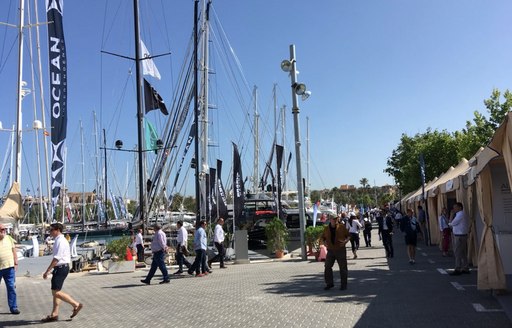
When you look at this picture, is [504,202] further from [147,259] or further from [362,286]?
[147,259]

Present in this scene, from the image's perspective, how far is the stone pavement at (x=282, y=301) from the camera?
755 cm

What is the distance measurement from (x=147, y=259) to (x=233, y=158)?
5.52m

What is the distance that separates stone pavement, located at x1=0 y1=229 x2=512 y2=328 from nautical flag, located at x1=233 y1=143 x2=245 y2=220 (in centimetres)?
572

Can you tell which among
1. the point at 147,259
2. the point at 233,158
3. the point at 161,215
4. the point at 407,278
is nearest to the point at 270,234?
the point at 233,158

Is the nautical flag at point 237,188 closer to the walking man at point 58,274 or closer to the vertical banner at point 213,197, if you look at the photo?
the vertical banner at point 213,197

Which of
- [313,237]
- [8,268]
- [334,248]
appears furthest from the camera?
[313,237]

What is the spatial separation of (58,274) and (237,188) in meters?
12.2

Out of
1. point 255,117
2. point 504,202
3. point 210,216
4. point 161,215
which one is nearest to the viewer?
point 504,202

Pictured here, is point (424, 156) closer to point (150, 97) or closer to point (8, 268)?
point (150, 97)

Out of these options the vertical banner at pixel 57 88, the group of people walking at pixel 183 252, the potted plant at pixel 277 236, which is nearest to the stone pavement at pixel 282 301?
the group of people walking at pixel 183 252

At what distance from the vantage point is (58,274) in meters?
8.79

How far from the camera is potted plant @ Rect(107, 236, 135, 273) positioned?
17.5 m

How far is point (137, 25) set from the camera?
2111cm

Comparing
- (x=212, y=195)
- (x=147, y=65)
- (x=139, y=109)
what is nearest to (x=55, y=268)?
(x=139, y=109)
